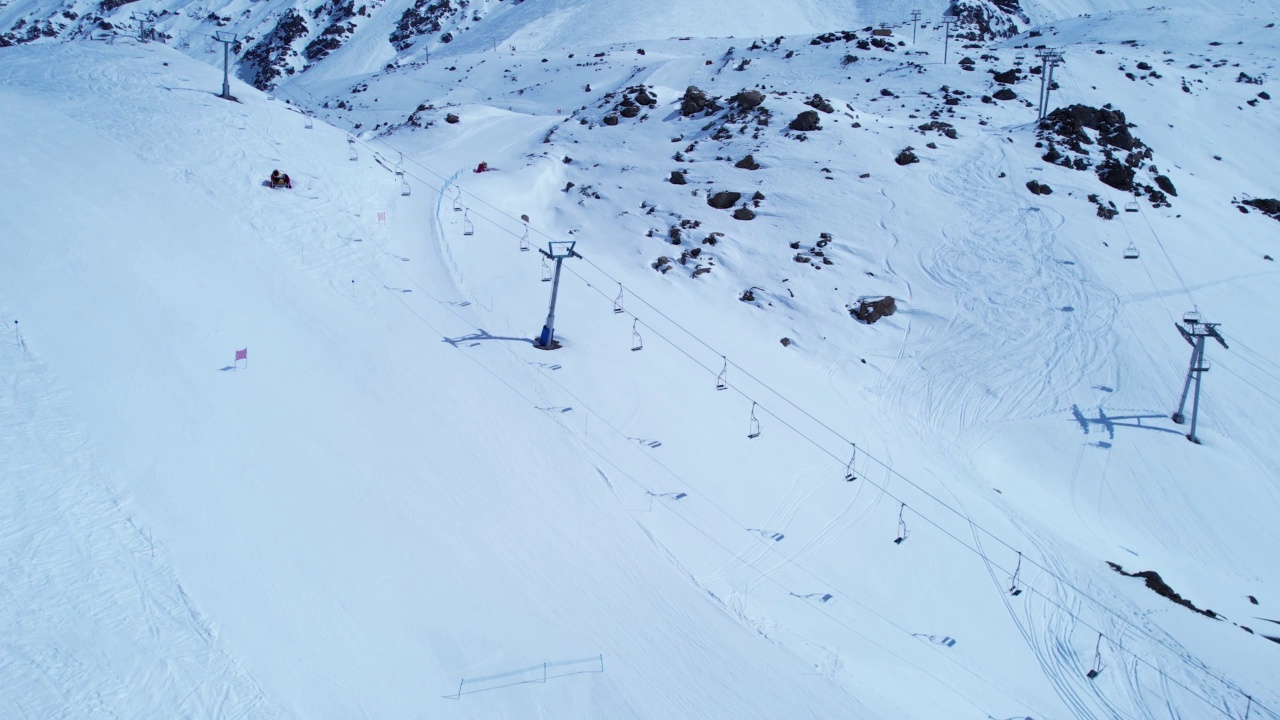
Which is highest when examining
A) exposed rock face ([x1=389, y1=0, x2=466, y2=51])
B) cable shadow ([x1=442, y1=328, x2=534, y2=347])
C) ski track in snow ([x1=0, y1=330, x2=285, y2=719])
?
exposed rock face ([x1=389, y1=0, x2=466, y2=51])

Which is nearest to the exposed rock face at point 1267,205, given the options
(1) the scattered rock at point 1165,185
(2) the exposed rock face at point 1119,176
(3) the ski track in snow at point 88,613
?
(1) the scattered rock at point 1165,185

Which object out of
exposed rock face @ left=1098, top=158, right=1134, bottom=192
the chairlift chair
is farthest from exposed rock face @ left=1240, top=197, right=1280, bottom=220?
the chairlift chair

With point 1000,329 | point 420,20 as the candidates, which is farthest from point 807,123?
point 420,20

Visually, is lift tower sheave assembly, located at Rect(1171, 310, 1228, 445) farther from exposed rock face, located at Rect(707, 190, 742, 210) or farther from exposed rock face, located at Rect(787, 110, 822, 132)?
exposed rock face, located at Rect(787, 110, 822, 132)

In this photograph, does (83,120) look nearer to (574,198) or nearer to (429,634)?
(574,198)

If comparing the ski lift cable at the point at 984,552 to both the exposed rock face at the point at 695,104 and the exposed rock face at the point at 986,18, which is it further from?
the exposed rock face at the point at 986,18

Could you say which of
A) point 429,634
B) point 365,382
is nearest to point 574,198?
point 365,382

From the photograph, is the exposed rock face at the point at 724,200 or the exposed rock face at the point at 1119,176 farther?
the exposed rock face at the point at 1119,176
